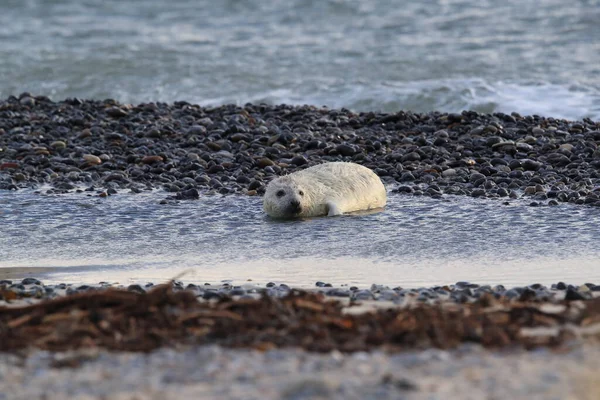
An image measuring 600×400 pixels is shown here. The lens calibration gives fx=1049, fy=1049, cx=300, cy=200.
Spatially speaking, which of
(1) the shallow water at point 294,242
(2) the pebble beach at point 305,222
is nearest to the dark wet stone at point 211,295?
(2) the pebble beach at point 305,222

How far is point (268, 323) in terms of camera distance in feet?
15.5

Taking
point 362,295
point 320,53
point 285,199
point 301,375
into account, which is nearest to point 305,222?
point 285,199

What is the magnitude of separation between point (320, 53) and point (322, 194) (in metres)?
12.0

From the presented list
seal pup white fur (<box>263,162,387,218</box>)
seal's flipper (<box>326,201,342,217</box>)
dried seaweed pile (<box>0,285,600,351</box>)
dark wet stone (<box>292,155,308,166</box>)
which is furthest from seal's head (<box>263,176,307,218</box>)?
dried seaweed pile (<box>0,285,600,351</box>)

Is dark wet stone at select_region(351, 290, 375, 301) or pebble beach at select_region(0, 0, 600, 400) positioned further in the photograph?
dark wet stone at select_region(351, 290, 375, 301)

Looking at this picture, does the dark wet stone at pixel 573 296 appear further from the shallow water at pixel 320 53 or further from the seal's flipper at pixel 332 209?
the shallow water at pixel 320 53

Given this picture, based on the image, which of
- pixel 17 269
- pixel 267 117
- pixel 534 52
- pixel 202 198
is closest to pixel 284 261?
pixel 17 269

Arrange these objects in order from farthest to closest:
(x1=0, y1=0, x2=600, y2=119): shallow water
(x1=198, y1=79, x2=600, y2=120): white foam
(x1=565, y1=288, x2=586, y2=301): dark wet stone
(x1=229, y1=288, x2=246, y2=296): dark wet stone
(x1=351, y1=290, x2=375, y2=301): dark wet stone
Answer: (x1=0, y1=0, x2=600, y2=119): shallow water → (x1=198, y1=79, x2=600, y2=120): white foam → (x1=229, y1=288, x2=246, y2=296): dark wet stone → (x1=351, y1=290, x2=375, y2=301): dark wet stone → (x1=565, y1=288, x2=586, y2=301): dark wet stone

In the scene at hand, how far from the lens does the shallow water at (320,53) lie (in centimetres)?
1664

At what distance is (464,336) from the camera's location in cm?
445

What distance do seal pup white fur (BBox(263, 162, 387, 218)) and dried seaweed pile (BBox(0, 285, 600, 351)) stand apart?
376 cm

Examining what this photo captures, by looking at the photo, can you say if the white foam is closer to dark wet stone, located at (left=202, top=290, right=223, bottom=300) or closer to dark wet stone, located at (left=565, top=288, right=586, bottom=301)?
dark wet stone, located at (left=565, top=288, right=586, bottom=301)

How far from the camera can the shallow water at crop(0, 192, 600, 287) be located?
7.01 metres

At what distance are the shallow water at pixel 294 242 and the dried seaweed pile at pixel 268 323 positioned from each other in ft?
4.00
